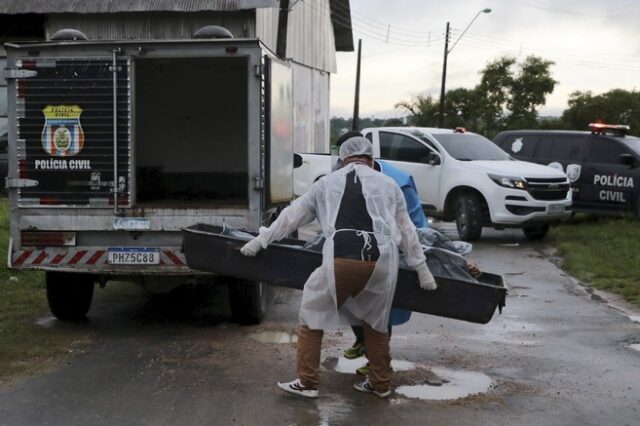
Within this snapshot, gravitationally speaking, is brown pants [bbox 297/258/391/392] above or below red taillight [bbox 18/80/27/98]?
below

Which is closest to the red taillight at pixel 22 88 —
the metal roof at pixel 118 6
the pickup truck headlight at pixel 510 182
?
the pickup truck headlight at pixel 510 182

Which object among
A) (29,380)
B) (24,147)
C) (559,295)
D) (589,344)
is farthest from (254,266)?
(559,295)

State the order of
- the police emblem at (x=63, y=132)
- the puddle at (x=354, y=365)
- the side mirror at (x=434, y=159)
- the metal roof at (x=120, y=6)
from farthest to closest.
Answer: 1. the metal roof at (x=120, y=6)
2. the side mirror at (x=434, y=159)
3. the police emblem at (x=63, y=132)
4. the puddle at (x=354, y=365)

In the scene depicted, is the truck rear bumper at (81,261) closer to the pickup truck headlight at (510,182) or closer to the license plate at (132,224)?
the license plate at (132,224)

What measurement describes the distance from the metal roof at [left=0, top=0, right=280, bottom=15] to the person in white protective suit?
49.1 feet

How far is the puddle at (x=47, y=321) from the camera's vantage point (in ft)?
27.1

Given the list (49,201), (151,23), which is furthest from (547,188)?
(151,23)

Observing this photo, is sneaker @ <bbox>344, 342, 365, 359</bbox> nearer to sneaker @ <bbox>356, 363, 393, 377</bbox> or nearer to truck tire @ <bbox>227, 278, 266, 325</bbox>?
sneaker @ <bbox>356, 363, 393, 377</bbox>

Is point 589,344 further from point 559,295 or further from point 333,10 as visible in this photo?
point 333,10

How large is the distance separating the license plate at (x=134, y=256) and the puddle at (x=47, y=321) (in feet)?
3.79

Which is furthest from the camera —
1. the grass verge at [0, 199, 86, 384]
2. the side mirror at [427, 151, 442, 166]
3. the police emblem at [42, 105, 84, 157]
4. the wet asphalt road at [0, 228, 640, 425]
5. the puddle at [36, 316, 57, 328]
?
the side mirror at [427, 151, 442, 166]

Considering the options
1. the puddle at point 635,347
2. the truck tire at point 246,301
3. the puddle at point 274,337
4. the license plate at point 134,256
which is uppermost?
the license plate at point 134,256

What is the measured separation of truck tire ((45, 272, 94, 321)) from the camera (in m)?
8.12

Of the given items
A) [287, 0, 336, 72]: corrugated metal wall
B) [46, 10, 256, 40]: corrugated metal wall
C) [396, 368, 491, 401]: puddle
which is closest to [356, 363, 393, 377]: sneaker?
[396, 368, 491, 401]: puddle
